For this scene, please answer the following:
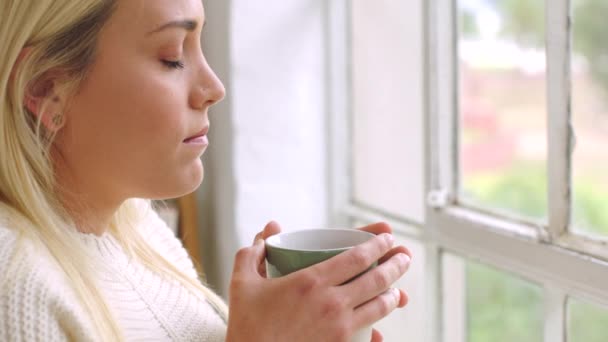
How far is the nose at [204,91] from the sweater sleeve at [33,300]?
0.24 metres

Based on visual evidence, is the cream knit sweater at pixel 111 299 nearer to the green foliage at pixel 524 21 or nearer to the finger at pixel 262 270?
the finger at pixel 262 270

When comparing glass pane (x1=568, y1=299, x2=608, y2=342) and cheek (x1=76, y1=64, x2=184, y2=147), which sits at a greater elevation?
cheek (x1=76, y1=64, x2=184, y2=147)

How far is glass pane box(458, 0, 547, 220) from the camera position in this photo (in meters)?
1.22

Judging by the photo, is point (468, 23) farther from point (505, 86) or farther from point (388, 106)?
point (505, 86)

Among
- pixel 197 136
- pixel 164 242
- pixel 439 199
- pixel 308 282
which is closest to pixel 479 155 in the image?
pixel 439 199

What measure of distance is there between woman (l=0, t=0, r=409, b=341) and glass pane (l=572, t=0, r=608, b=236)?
15.1 inches

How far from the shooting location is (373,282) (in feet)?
2.41

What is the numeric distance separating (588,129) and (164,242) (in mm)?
658

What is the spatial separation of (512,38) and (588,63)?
15 cm

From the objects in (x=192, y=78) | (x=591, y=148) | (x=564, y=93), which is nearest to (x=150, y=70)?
(x=192, y=78)

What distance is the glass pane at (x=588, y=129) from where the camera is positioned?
1079 mm

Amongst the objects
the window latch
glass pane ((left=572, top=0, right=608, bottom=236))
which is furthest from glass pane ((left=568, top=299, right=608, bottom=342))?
the window latch

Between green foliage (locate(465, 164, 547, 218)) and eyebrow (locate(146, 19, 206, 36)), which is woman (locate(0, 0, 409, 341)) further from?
green foliage (locate(465, 164, 547, 218))

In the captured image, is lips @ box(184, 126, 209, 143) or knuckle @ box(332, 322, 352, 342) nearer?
knuckle @ box(332, 322, 352, 342)
